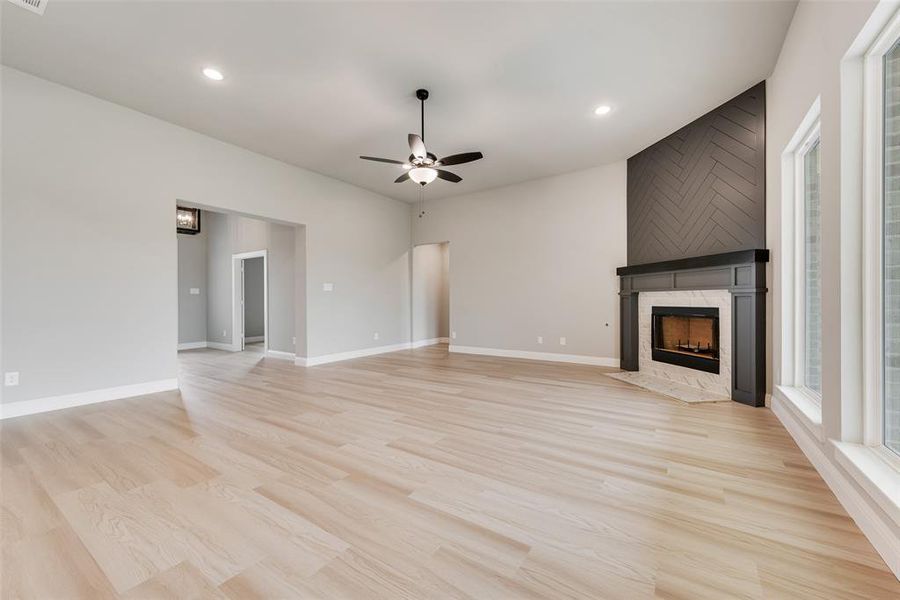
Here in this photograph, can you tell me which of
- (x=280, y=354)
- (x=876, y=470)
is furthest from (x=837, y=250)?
(x=280, y=354)

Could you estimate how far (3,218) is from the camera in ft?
10.5

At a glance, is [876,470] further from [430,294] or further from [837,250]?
[430,294]

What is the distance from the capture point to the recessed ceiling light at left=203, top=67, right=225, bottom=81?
3.25 metres

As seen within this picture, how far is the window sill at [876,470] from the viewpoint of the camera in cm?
141

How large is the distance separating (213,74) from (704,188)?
5307 mm

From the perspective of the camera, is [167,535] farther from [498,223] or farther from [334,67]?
[498,223]

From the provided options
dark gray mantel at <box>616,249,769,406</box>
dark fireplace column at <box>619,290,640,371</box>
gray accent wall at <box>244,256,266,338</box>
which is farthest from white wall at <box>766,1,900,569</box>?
gray accent wall at <box>244,256,266,338</box>

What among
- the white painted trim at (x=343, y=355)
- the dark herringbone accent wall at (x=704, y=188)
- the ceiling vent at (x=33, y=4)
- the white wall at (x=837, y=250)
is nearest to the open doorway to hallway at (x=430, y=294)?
the white painted trim at (x=343, y=355)

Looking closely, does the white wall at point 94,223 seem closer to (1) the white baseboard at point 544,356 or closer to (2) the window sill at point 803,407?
(1) the white baseboard at point 544,356

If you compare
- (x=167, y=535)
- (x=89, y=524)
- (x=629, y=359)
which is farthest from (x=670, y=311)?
(x=89, y=524)

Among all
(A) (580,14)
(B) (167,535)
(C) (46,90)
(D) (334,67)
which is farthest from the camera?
(C) (46,90)

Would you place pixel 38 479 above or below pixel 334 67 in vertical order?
below

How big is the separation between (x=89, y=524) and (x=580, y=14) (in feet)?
13.8

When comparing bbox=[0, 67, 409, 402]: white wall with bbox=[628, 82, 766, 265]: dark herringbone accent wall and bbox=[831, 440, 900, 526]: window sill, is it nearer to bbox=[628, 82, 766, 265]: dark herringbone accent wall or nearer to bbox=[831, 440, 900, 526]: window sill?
bbox=[628, 82, 766, 265]: dark herringbone accent wall
